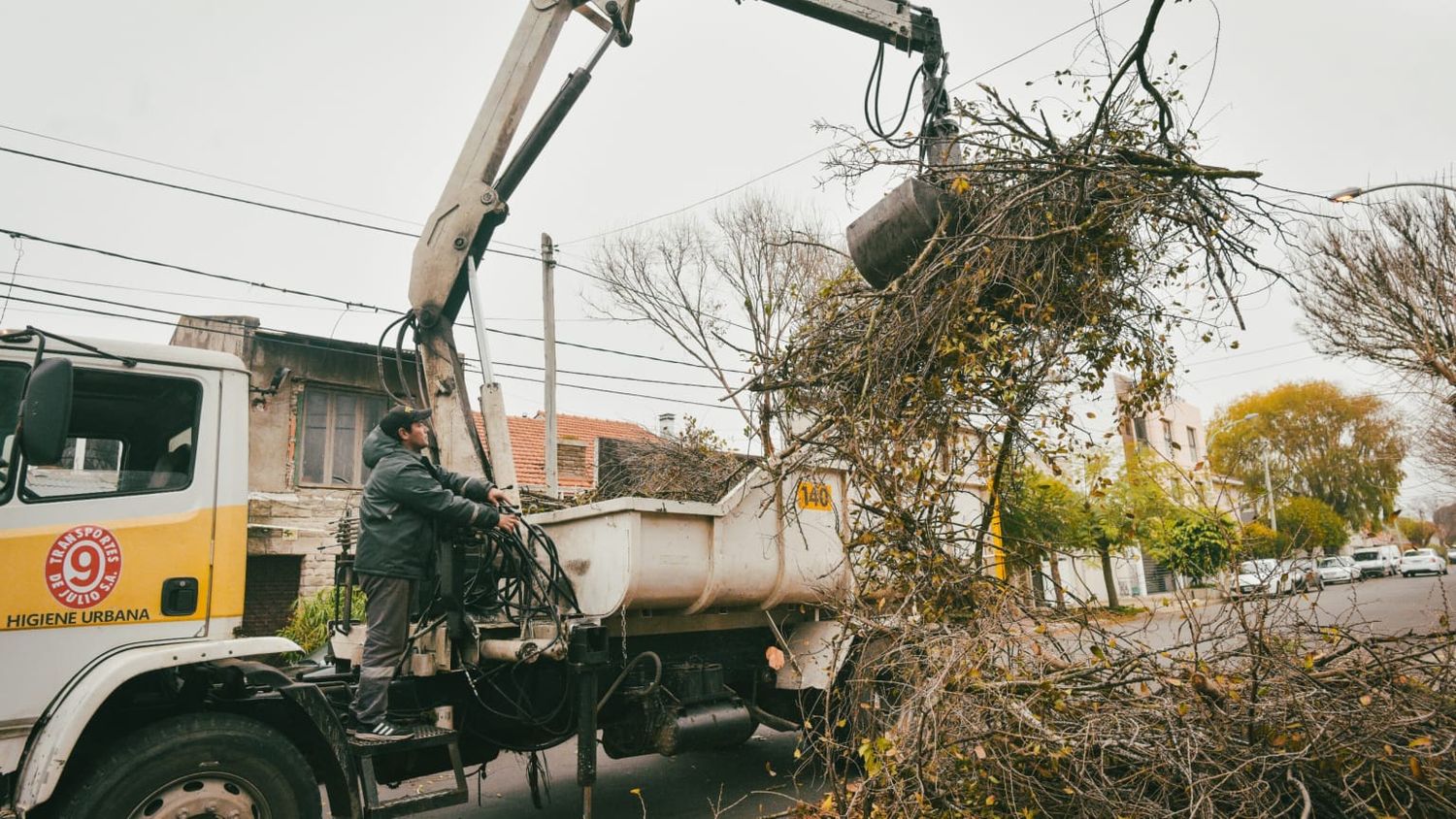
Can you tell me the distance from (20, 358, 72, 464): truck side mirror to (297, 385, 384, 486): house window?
1235cm

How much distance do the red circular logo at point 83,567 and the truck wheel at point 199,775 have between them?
1.99 feet

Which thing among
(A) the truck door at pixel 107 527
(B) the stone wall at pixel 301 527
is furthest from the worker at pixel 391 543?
(B) the stone wall at pixel 301 527

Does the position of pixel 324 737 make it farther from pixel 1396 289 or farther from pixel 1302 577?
pixel 1396 289

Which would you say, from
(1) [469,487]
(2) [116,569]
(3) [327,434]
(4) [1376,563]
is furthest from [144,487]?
(4) [1376,563]

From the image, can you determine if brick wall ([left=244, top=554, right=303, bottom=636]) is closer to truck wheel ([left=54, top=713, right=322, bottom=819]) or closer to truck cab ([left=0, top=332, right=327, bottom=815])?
truck cab ([left=0, top=332, right=327, bottom=815])

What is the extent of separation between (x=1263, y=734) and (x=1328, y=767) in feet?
0.97

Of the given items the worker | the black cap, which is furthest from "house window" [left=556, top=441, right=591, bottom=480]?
the worker

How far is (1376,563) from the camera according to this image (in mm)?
42656

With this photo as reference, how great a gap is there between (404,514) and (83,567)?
1.44m

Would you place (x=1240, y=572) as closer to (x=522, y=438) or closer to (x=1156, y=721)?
(x=1156, y=721)

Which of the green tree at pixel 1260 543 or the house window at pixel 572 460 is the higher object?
the house window at pixel 572 460

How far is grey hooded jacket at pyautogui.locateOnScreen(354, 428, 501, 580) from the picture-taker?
4.61m

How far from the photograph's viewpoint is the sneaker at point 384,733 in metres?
4.29

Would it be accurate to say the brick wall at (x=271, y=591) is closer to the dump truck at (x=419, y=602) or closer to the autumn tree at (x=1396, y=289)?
the dump truck at (x=419, y=602)
